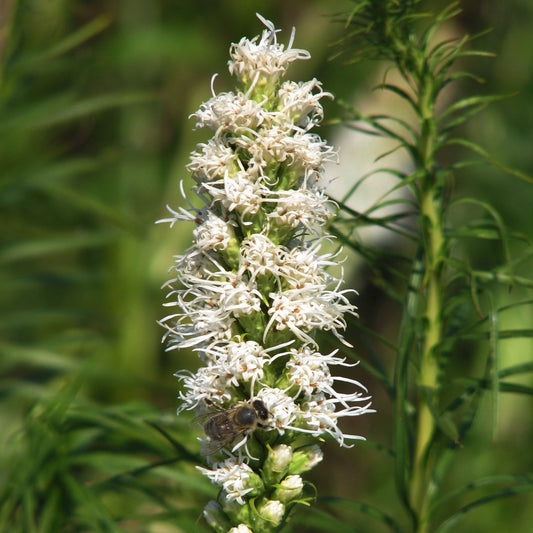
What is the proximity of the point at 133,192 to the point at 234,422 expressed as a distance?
2452mm

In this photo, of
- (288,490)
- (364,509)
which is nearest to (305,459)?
(288,490)

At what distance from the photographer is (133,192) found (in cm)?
311

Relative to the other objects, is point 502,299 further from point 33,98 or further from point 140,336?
point 33,98

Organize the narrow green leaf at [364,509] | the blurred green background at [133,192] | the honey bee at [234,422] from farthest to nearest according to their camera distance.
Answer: the blurred green background at [133,192] → the narrow green leaf at [364,509] → the honey bee at [234,422]

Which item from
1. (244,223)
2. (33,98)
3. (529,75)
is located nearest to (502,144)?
(529,75)

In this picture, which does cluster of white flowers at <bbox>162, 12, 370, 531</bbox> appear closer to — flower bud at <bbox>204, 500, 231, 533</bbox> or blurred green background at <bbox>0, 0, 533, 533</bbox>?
flower bud at <bbox>204, 500, 231, 533</bbox>

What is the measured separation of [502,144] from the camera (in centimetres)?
293

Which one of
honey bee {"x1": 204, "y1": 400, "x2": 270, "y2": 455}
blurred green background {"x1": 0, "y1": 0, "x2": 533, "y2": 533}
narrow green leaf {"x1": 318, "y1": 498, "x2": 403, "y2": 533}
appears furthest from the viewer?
blurred green background {"x1": 0, "y1": 0, "x2": 533, "y2": 533}

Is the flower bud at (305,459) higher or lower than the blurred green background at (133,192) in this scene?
lower

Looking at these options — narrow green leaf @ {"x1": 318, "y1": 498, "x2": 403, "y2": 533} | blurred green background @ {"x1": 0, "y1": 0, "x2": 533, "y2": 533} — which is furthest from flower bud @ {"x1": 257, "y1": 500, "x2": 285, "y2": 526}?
blurred green background @ {"x1": 0, "y1": 0, "x2": 533, "y2": 533}

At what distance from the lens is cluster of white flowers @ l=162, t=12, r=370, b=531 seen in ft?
2.60

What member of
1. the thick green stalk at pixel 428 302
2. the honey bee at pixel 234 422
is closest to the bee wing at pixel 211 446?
the honey bee at pixel 234 422

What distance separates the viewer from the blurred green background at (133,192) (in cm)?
170

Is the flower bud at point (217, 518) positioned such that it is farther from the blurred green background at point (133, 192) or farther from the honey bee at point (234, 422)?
the blurred green background at point (133, 192)
